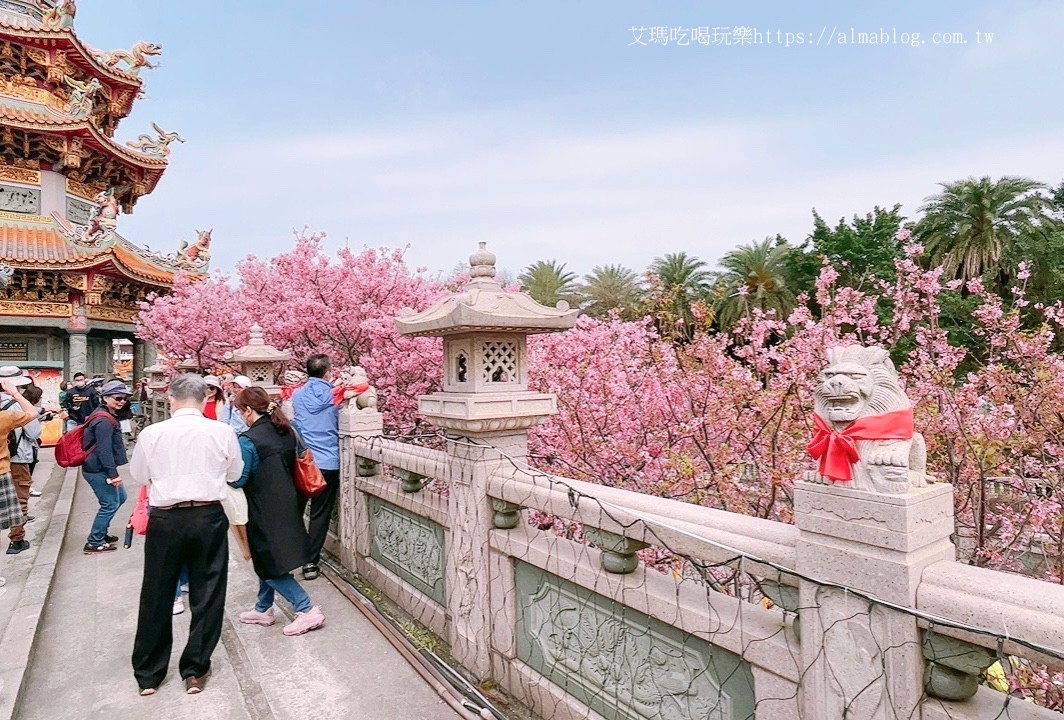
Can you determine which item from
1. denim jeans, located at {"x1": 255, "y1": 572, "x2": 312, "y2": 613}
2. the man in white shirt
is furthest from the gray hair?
denim jeans, located at {"x1": 255, "y1": 572, "x2": 312, "y2": 613}

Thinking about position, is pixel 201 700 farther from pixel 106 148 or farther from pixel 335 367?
pixel 106 148

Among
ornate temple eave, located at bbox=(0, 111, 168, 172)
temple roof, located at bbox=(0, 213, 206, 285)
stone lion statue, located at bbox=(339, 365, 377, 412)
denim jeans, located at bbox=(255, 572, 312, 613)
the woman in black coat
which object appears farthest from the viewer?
ornate temple eave, located at bbox=(0, 111, 168, 172)

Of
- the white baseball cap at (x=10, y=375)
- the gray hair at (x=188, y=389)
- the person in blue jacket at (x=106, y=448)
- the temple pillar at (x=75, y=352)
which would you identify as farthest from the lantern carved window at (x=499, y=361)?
the temple pillar at (x=75, y=352)

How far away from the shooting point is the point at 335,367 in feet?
33.6

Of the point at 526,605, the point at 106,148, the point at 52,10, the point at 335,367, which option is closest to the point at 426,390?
the point at 335,367

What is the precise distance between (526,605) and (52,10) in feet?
72.4

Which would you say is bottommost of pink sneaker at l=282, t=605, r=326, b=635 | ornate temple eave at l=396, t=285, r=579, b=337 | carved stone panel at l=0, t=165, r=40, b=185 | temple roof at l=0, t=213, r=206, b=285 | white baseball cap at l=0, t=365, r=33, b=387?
pink sneaker at l=282, t=605, r=326, b=635

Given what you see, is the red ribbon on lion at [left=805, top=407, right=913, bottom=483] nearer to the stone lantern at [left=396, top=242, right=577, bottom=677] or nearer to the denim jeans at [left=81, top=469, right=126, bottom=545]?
the stone lantern at [left=396, top=242, right=577, bottom=677]

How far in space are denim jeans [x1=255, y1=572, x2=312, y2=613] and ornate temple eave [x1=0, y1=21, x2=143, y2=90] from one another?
19.1 m

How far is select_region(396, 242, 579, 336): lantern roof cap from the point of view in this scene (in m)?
3.34

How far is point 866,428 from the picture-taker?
172 centimetres

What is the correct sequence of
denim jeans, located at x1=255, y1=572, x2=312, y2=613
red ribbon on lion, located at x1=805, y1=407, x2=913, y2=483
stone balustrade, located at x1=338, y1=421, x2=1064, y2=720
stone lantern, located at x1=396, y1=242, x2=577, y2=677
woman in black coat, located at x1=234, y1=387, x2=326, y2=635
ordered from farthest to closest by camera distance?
denim jeans, located at x1=255, y1=572, x2=312, y2=613, woman in black coat, located at x1=234, y1=387, x2=326, y2=635, stone lantern, located at x1=396, y1=242, x2=577, y2=677, red ribbon on lion, located at x1=805, y1=407, x2=913, y2=483, stone balustrade, located at x1=338, y1=421, x2=1064, y2=720

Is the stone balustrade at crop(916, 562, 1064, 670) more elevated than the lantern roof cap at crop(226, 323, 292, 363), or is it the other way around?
the lantern roof cap at crop(226, 323, 292, 363)

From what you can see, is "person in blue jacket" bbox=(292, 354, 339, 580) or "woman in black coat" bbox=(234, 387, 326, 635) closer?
"woman in black coat" bbox=(234, 387, 326, 635)
